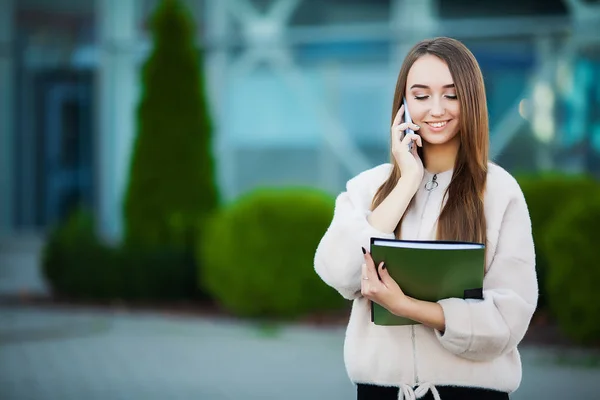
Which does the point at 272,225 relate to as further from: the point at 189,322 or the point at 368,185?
the point at 368,185

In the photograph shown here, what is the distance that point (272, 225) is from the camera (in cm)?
895

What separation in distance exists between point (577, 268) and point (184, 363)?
3048 millimetres

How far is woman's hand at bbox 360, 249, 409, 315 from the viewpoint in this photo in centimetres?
215

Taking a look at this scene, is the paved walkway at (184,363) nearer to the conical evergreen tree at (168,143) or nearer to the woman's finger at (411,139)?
the conical evergreen tree at (168,143)

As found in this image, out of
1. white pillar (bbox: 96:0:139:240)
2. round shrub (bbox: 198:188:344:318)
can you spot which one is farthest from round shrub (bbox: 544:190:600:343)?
white pillar (bbox: 96:0:139:240)

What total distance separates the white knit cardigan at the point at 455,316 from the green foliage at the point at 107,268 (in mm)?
7903

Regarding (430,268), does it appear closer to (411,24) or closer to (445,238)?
(445,238)

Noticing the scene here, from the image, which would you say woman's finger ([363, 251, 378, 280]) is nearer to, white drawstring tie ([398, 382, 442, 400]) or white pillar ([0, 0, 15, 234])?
white drawstring tie ([398, 382, 442, 400])

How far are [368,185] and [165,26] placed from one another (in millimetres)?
8469

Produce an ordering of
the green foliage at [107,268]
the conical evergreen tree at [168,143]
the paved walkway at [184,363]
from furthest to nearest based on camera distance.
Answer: the conical evergreen tree at [168,143], the green foliage at [107,268], the paved walkway at [184,363]

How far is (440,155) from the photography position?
7.86 ft

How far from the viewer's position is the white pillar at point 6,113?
575 inches

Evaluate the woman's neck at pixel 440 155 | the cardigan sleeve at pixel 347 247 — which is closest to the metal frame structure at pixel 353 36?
the woman's neck at pixel 440 155

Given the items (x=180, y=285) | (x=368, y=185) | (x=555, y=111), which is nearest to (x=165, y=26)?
(x=180, y=285)
